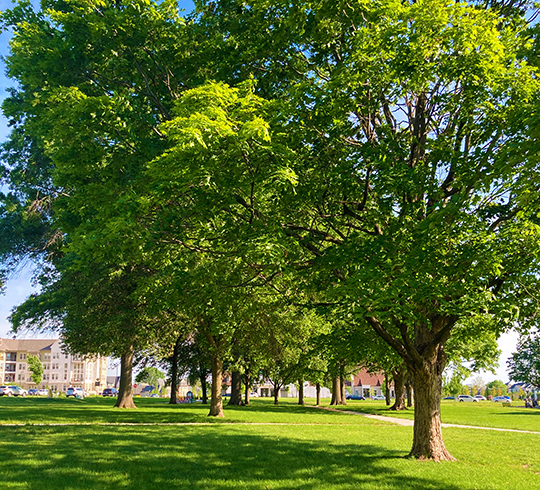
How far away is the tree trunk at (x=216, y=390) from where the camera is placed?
26328mm

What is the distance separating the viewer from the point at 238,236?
10.5 meters

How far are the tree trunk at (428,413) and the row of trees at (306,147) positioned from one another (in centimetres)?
5

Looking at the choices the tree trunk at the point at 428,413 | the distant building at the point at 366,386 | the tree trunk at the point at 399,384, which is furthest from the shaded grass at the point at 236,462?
the distant building at the point at 366,386

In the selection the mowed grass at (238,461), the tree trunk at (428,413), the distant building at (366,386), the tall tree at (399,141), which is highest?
the tall tree at (399,141)

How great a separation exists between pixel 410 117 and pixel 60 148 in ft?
29.3

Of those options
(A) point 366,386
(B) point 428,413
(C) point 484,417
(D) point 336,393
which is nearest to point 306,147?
(B) point 428,413

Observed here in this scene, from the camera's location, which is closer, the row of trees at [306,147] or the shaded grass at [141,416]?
the row of trees at [306,147]

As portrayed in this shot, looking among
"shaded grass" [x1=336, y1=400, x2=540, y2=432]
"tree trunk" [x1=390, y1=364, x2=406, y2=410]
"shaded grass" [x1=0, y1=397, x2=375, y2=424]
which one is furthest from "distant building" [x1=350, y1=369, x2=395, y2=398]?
"shaded grass" [x1=0, y1=397, x2=375, y2=424]

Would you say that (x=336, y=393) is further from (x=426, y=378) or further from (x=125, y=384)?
(x=426, y=378)

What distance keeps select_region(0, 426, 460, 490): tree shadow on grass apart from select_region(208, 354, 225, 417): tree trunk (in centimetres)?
987

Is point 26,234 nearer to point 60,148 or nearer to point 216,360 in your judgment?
point 216,360

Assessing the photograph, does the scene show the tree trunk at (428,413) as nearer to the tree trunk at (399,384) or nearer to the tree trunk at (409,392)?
the tree trunk at (399,384)

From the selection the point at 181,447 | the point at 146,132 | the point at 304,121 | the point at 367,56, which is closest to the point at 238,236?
the point at 304,121

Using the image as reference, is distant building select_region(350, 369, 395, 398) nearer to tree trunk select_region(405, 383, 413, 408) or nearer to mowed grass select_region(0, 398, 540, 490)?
tree trunk select_region(405, 383, 413, 408)
